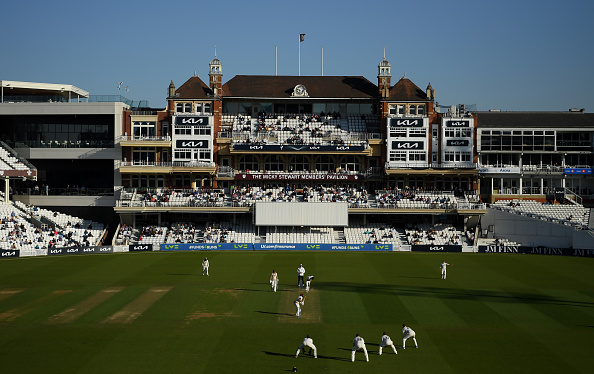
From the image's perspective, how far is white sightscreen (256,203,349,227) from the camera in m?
70.8

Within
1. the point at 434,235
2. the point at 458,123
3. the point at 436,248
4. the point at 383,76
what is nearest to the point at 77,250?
the point at 436,248

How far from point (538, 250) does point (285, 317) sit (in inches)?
1437

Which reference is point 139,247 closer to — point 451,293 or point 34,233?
point 34,233

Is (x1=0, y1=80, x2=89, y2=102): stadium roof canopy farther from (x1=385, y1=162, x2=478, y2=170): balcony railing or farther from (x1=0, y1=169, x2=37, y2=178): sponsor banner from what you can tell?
(x1=385, y1=162, x2=478, y2=170): balcony railing

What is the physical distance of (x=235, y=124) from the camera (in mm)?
80812

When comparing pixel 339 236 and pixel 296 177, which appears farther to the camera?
pixel 296 177

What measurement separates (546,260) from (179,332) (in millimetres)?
37525

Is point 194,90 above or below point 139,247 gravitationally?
above

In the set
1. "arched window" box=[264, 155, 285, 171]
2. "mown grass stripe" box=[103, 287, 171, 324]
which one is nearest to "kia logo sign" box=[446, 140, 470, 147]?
"arched window" box=[264, 155, 285, 171]

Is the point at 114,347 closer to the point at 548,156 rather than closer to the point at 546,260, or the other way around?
the point at 546,260

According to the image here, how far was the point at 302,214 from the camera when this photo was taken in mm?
70875

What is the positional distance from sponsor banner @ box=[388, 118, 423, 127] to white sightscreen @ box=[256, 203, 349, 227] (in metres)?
12.8

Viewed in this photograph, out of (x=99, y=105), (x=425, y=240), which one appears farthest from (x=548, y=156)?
(x=99, y=105)

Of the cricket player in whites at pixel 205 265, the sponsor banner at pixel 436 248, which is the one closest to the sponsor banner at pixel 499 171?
the sponsor banner at pixel 436 248
